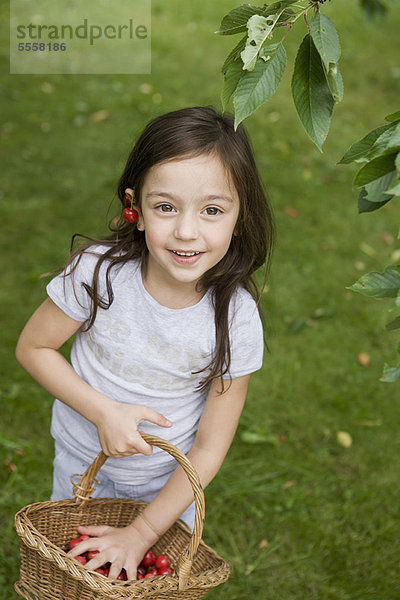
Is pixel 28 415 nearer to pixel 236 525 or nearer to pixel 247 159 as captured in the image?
pixel 236 525

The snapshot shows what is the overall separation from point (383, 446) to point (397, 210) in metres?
2.11

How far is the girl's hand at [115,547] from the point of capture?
1744 millimetres

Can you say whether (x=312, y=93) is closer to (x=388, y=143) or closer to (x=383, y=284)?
(x=388, y=143)

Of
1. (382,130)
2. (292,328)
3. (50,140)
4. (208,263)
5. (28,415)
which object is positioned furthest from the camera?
(50,140)

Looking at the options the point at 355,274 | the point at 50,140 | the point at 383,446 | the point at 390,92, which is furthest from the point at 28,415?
the point at 390,92

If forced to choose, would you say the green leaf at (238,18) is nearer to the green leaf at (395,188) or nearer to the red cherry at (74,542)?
the green leaf at (395,188)

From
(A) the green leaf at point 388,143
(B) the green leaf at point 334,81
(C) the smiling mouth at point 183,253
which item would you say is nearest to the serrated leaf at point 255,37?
(B) the green leaf at point 334,81

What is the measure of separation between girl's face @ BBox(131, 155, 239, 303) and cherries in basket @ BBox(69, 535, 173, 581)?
0.77m

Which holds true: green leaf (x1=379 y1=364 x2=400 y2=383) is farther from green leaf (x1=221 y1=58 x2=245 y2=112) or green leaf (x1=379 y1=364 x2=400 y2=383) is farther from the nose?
the nose

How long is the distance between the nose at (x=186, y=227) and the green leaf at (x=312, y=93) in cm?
52

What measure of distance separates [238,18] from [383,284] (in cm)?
51

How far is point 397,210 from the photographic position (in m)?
4.64

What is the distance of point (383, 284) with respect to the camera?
1.11 metres

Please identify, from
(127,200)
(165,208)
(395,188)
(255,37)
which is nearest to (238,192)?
(165,208)
